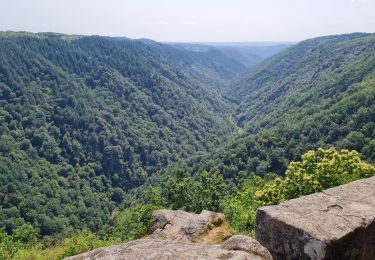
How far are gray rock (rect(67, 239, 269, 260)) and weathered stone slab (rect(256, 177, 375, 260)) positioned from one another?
3.41 ft

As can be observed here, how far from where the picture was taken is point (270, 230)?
10.8m

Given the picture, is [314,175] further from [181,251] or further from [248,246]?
[181,251]

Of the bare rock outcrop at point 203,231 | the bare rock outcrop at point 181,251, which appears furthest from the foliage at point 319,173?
the bare rock outcrop at point 181,251

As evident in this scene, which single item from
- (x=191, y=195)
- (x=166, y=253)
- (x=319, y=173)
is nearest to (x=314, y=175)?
(x=319, y=173)

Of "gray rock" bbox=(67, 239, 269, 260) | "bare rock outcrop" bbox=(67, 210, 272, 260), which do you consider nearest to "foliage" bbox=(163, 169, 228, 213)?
"bare rock outcrop" bbox=(67, 210, 272, 260)

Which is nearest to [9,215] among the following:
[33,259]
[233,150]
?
[233,150]

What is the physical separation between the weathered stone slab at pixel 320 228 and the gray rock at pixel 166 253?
1.04 meters

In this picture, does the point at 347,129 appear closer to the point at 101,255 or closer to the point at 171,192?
the point at 171,192

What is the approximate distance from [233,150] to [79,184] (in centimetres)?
8248

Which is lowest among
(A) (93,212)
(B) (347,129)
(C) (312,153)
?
(A) (93,212)

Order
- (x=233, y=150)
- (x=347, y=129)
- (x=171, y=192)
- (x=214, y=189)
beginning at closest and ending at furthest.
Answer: (x=171, y=192) → (x=214, y=189) → (x=347, y=129) → (x=233, y=150)

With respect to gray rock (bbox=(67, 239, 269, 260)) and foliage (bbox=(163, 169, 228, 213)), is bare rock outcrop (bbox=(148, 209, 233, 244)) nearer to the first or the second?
gray rock (bbox=(67, 239, 269, 260))

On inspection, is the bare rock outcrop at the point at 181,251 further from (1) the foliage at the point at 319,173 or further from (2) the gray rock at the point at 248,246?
(1) the foliage at the point at 319,173

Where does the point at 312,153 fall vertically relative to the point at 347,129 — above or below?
above
